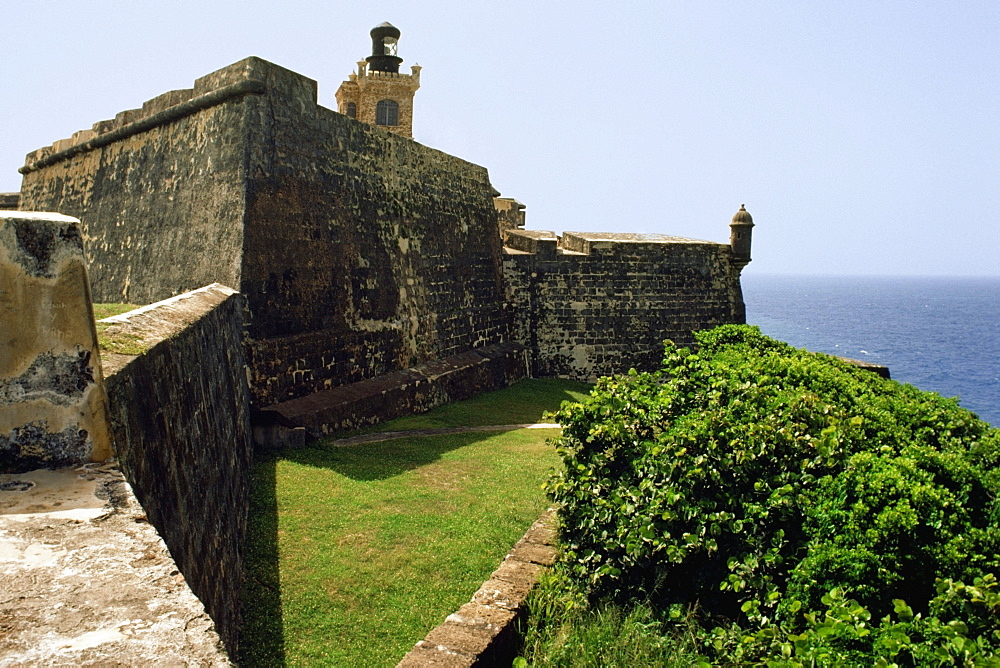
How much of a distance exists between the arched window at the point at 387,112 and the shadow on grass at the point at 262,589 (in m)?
28.1

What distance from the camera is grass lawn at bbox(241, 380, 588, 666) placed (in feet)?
15.9

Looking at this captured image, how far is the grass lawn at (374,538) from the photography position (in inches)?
191

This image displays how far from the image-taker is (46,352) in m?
2.33

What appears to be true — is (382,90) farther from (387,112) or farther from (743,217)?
(743,217)

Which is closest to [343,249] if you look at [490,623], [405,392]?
[405,392]

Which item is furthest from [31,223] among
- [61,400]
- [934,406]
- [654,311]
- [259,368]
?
[654,311]

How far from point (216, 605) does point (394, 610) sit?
1.61 metres

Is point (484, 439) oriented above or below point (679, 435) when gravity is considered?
below

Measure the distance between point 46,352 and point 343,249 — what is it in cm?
922

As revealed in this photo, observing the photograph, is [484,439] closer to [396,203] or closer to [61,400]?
[396,203]

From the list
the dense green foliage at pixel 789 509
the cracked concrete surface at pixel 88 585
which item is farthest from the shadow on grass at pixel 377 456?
the cracked concrete surface at pixel 88 585

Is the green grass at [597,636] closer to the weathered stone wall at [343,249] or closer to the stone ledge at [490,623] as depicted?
the stone ledge at [490,623]

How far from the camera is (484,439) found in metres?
10.5

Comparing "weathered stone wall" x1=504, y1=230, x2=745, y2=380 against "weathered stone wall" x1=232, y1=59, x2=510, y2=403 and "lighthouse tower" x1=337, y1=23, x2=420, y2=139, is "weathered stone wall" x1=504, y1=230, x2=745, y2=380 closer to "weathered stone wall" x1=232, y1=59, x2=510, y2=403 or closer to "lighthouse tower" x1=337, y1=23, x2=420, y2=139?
"weathered stone wall" x1=232, y1=59, x2=510, y2=403
